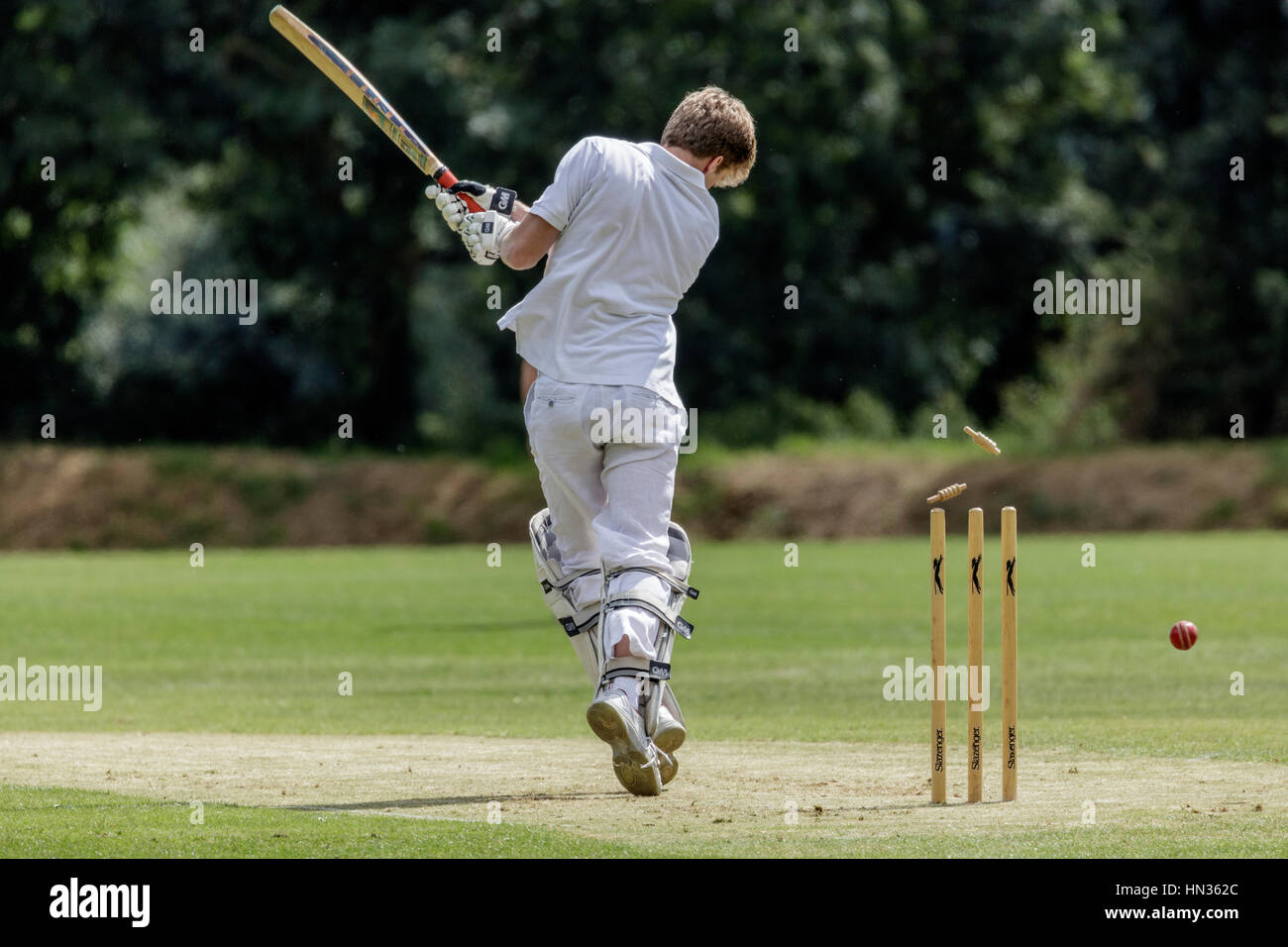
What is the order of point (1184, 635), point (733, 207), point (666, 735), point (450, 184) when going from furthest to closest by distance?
point (733, 207) → point (1184, 635) → point (450, 184) → point (666, 735)

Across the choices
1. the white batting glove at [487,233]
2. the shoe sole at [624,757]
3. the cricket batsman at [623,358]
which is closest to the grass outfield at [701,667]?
the shoe sole at [624,757]

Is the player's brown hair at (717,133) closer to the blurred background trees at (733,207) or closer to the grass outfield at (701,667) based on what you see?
the grass outfield at (701,667)

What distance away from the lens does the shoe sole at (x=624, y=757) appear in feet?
22.8

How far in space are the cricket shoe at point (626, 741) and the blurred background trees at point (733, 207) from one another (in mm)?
28319

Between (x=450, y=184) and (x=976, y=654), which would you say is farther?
(x=450, y=184)

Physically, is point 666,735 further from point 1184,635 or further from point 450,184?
point 1184,635

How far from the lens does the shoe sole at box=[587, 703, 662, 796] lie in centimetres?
696

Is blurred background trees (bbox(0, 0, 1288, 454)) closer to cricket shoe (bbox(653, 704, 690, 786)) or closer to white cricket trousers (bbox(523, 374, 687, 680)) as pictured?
white cricket trousers (bbox(523, 374, 687, 680))

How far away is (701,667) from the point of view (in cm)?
1538

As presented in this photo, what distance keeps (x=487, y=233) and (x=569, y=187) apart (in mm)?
377

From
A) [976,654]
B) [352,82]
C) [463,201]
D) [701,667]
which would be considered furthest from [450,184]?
[701,667]

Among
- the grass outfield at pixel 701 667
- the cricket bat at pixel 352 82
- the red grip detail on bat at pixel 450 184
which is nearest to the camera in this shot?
the grass outfield at pixel 701 667
